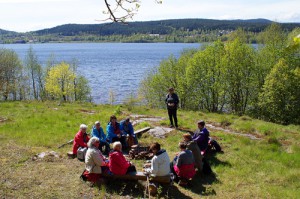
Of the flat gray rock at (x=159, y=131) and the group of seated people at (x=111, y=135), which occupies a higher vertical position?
the group of seated people at (x=111, y=135)

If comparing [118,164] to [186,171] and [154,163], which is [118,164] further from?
[186,171]

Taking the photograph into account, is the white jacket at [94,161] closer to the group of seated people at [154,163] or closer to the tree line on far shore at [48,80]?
the group of seated people at [154,163]

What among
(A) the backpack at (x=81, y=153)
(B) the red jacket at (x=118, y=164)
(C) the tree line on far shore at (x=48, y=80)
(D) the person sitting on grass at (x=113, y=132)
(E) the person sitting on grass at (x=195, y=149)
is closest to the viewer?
(B) the red jacket at (x=118, y=164)

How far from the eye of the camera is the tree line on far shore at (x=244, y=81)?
32438 millimetres

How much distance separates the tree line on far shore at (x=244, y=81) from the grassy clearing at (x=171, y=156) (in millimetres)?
16616

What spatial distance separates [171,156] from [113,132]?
8.84 feet

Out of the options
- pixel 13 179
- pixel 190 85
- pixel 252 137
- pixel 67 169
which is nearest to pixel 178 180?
pixel 67 169

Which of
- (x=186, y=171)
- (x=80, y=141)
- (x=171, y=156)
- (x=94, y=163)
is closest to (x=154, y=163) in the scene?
(x=186, y=171)

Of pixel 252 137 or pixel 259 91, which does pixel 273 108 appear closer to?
pixel 259 91

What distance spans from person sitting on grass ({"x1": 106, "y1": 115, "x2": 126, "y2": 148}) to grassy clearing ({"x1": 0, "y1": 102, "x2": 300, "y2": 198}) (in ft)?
4.66

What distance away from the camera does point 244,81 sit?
37125mm

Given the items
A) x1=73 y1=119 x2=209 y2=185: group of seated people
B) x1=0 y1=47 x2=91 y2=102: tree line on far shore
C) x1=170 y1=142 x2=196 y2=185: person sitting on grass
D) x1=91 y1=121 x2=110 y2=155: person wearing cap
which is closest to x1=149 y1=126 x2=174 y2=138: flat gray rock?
x1=91 y1=121 x2=110 y2=155: person wearing cap

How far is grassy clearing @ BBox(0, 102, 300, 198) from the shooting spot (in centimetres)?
917

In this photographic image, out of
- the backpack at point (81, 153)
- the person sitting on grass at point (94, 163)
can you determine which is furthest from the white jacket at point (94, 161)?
the backpack at point (81, 153)
